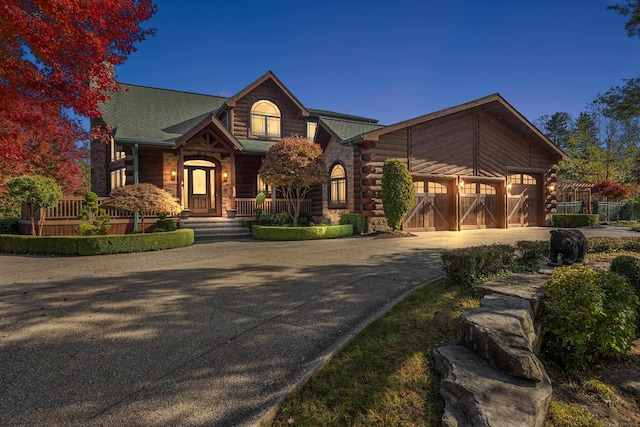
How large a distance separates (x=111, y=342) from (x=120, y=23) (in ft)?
25.4

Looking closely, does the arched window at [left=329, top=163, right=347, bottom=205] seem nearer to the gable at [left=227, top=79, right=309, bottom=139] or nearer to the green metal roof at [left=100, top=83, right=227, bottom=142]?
the gable at [left=227, top=79, right=309, bottom=139]

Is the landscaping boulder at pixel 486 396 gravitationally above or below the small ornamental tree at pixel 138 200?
below

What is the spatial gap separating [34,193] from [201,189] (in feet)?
23.9

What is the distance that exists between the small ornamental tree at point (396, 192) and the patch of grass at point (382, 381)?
9899mm

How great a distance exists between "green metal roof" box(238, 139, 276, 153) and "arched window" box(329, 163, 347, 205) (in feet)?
12.5

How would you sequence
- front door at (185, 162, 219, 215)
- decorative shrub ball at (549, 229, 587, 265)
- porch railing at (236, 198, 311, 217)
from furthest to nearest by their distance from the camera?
front door at (185, 162, 219, 215), porch railing at (236, 198, 311, 217), decorative shrub ball at (549, 229, 587, 265)

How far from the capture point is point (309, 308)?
4555mm

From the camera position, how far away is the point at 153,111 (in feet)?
63.3

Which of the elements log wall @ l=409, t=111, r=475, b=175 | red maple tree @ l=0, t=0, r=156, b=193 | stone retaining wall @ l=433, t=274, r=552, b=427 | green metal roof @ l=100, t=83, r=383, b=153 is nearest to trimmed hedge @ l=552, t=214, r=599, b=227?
log wall @ l=409, t=111, r=475, b=175

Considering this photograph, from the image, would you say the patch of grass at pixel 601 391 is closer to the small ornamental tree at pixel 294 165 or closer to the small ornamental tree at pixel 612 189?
the small ornamental tree at pixel 294 165

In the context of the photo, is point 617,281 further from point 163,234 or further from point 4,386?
point 163,234

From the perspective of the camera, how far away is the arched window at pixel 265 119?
19.2 meters

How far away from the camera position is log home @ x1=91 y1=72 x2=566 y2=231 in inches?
602

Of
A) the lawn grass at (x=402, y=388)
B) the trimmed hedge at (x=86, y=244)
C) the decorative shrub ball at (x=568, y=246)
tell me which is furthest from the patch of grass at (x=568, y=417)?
the trimmed hedge at (x=86, y=244)
